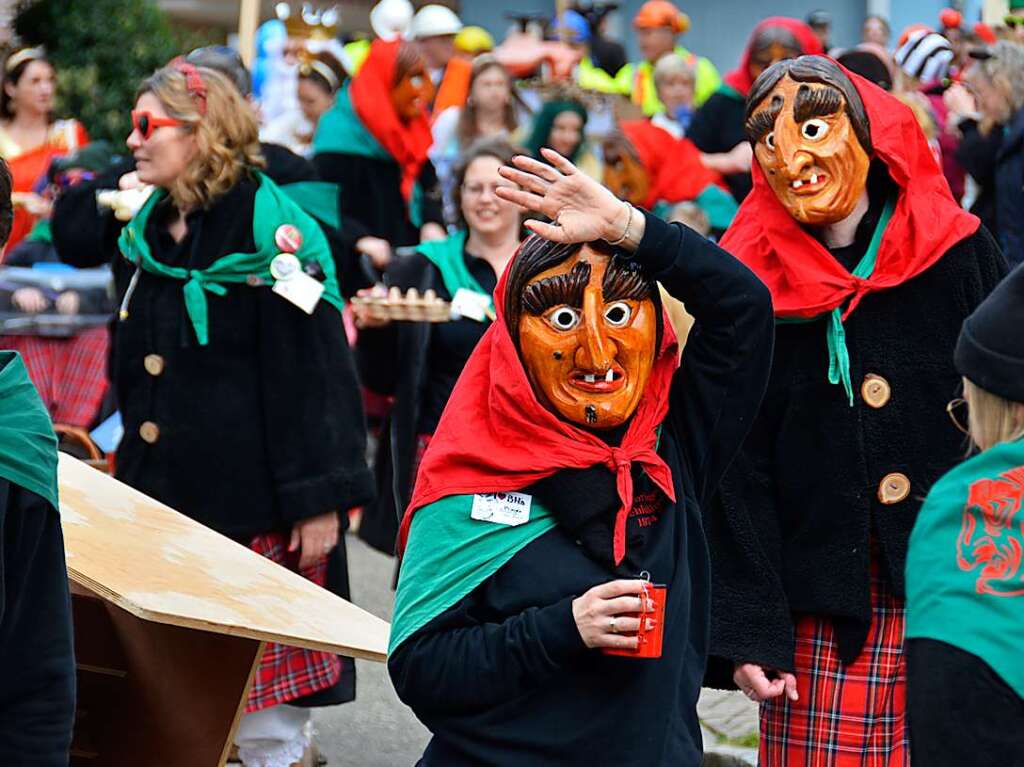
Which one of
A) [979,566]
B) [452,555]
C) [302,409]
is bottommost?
[302,409]

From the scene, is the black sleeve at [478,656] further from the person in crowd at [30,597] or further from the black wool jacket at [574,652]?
the person in crowd at [30,597]

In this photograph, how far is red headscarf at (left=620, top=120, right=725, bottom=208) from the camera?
30.8 feet

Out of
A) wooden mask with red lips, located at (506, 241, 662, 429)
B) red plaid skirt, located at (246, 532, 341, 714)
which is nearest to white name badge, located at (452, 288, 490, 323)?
red plaid skirt, located at (246, 532, 341, 714)

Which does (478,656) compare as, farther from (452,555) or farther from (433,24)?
(433,24)

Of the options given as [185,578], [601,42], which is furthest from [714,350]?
[601,42]

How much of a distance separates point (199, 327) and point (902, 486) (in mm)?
2100

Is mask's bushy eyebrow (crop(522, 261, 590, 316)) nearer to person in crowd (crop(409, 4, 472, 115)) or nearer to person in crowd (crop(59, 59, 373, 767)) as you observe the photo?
person in crowd (crop(59, 59, 373, 767))

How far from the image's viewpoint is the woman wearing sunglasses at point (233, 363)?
4.99m

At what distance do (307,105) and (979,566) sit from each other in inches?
363

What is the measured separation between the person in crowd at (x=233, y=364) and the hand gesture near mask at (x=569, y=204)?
2.02 m

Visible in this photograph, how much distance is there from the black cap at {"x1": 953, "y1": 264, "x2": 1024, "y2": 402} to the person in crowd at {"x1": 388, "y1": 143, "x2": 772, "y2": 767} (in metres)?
0.67

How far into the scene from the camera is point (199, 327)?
4945 mm

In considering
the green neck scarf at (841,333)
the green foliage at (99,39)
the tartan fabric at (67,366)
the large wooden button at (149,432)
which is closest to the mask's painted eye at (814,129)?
the green neck scarf at (841,333)

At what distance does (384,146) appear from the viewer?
30.3 feet
